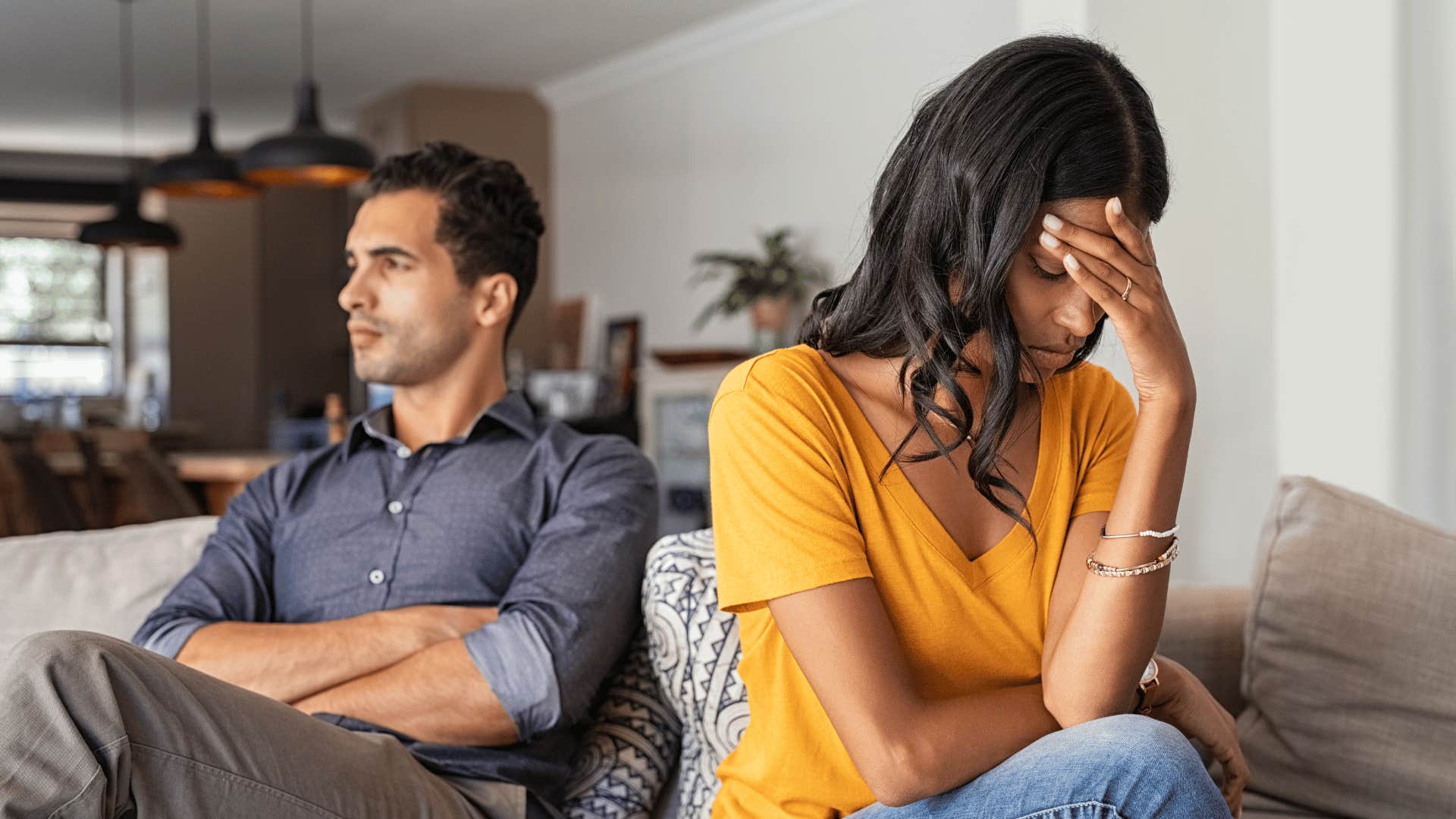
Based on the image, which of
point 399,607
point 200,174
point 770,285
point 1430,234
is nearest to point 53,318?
point 200,174

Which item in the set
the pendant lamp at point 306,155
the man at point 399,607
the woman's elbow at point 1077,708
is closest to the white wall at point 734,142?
the pendant lamp at point 306,155

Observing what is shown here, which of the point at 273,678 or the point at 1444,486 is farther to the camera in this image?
the point at 1444,486

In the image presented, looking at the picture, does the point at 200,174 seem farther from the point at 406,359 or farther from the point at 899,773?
the point at 899,773

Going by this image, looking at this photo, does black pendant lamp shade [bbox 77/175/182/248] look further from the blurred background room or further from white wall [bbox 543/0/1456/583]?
white wall [bbox 543/0/1456/583]

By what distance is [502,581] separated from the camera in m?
1.82

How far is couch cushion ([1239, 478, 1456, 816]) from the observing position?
1.74 metres

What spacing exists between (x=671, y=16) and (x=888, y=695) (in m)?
→ 5.05

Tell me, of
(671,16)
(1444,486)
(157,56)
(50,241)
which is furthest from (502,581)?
(50,241)

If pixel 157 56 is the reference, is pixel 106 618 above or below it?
below

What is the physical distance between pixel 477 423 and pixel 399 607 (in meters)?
0.29

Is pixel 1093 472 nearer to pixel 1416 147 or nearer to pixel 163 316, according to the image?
pixel 1416 147

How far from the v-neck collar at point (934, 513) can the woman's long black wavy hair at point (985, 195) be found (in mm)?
22

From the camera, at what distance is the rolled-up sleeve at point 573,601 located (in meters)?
1.63

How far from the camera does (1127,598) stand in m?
1.27
